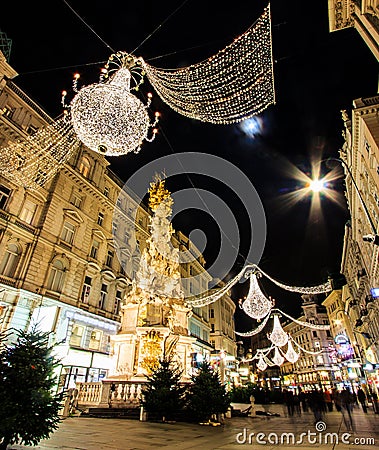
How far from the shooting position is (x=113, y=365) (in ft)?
53.0

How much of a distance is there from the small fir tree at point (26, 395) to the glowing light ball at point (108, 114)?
6062 millimetres

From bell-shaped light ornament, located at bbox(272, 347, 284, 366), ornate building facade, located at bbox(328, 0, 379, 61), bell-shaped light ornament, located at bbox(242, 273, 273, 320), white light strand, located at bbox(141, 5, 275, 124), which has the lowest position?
bell-shaped light ornament, located at bbox(272, 347, 284, 366)

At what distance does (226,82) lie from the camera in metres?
9.24

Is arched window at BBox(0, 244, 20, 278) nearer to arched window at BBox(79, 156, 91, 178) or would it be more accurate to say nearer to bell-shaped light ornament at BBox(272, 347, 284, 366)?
arched window at BBox(79, 156, 91, 178)

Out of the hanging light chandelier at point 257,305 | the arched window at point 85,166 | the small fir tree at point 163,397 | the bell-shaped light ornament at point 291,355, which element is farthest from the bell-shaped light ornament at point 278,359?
the arched window at point 85,166

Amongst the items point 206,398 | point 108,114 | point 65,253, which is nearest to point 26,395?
point 108,114

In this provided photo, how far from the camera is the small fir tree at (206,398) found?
1138cm

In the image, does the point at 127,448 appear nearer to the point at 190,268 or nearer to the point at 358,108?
the point at 358,108

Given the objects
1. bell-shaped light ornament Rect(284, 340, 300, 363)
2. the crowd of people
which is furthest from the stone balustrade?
bell-shaped light ornament Rect(284, 340, 300, 363)

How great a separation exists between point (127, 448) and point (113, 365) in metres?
11.2

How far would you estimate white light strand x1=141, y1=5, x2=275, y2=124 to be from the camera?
330 inches

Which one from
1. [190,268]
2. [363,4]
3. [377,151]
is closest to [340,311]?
[190,268]

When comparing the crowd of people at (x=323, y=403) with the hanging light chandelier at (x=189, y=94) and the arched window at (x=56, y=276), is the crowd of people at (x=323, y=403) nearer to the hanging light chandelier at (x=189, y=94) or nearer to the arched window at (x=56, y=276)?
the hanging light chandelier at (x=189, y=94)

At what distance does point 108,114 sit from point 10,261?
1679cm
